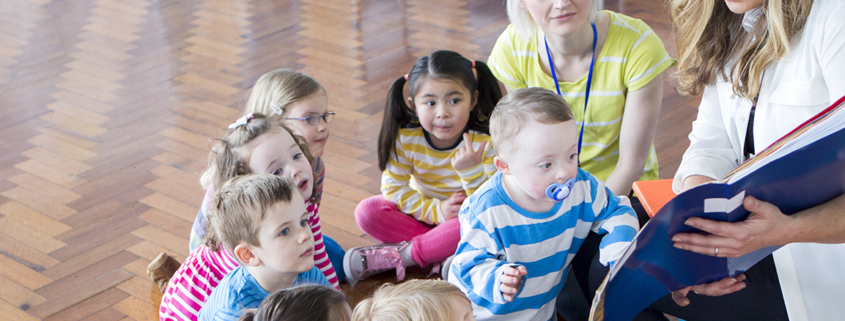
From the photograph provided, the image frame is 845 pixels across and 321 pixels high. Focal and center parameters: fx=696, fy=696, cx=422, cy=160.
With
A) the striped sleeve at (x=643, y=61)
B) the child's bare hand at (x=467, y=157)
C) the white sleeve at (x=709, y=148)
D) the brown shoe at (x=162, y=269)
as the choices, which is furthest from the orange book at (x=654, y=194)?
the brown shoe at (x=162, y=269)

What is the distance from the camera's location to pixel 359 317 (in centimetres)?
100

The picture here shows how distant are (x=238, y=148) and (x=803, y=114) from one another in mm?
1178

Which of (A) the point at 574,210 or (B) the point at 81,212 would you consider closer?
(A) the point at 574,210

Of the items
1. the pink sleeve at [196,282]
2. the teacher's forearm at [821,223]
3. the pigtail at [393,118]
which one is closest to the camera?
the teacher's forearm at [821,223]

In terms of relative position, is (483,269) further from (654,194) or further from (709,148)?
(709,148)

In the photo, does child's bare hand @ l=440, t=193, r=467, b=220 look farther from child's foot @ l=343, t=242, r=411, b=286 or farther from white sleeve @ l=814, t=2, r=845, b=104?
white sleeve @ l=814, t=2, r=845, b=104

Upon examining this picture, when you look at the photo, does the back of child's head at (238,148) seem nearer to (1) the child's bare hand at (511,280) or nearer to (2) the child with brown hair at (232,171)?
(2) the child with brown hair at (232,171)

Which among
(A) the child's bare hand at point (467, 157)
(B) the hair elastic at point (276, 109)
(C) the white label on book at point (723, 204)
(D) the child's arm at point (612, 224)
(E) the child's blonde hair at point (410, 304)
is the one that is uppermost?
(C) the white label on book at point (723, 204)

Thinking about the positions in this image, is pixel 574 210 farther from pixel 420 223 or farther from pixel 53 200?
pixel 53 200

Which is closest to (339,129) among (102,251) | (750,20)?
(102,251)

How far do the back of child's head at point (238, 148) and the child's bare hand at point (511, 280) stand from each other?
71 cm

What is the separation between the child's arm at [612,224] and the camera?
1.28m

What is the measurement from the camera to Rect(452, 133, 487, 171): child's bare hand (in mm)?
1798

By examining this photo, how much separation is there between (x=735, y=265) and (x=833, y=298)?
0.50 ft
